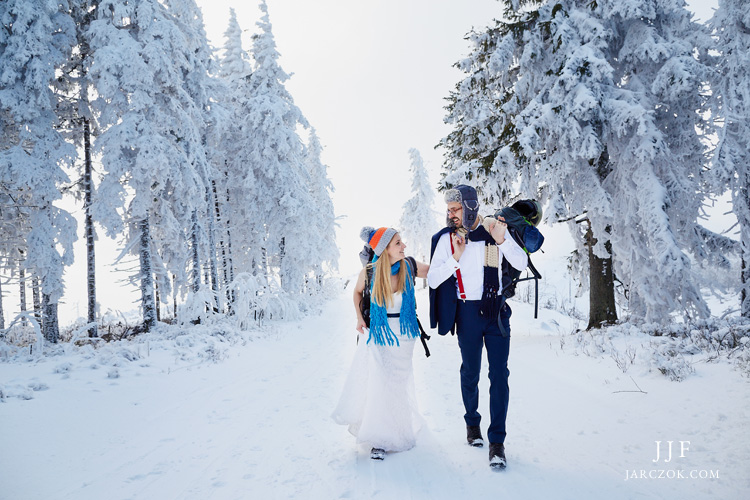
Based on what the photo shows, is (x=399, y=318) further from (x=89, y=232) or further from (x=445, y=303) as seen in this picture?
(x=89, y=232)

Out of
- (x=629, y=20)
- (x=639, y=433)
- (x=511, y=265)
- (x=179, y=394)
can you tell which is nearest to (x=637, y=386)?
(x=639, y=433)

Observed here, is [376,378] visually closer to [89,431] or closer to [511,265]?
[511,265]

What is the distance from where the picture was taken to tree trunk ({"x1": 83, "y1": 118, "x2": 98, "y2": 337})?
430 inches

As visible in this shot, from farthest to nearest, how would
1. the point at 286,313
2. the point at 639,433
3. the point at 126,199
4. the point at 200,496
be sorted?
the point at 286,313, the point at 126,199, the point at 639,433, the point at 200,496

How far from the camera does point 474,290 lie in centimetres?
370

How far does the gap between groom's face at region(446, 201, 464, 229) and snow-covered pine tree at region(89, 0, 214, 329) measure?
989 centimetres

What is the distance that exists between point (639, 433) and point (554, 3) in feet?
30.6

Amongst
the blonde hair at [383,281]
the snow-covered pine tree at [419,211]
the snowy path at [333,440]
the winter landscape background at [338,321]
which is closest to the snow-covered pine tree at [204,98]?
the winter landscape background at [338,321]

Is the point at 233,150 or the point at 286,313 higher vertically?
the point at 233,150

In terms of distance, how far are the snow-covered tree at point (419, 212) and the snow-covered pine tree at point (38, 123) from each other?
3017 centimetres

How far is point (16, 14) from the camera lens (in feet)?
31.8

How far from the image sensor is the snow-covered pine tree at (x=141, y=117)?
1029 cm

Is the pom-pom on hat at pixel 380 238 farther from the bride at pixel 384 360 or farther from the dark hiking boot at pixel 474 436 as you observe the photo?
the dark hiking boot at pixel 474 436

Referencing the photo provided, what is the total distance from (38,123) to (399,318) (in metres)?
11.6
